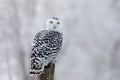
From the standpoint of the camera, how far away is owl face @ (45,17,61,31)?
7.68 metres

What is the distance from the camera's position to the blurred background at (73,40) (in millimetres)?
14172

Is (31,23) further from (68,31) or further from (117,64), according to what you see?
(117,64)

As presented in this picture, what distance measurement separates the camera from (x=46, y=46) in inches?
279

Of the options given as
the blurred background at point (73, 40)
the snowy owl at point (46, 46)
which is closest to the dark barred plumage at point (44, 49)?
the snowy owl at point (46, 46)

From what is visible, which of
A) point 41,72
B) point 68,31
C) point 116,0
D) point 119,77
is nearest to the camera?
point 41,72

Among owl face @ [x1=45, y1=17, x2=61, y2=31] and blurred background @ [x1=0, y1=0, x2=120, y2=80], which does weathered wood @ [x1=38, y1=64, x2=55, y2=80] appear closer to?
owl face @ [x1=45, y1=17, x2=61, y2=31]

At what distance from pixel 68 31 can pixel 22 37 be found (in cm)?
111

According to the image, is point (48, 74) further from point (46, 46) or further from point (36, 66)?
point (46, 46)

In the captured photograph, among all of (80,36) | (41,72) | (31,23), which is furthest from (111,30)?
(41,72)

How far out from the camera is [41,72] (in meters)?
6.32

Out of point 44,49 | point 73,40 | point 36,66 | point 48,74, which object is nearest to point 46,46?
point 44,49

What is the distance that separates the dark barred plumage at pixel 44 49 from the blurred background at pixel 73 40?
5.94m

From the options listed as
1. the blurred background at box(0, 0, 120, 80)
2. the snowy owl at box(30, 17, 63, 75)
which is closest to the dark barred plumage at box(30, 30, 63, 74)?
the snowy owl at box(30, 17, 63, 75)

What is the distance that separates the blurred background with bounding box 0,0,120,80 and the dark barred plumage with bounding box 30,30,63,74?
5.94m
